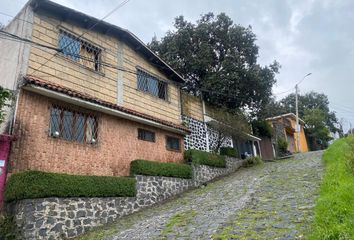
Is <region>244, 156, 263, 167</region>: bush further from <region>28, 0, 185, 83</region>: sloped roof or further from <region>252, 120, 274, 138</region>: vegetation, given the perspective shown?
<region>28, 0, 185, 83</region>: sloped roof

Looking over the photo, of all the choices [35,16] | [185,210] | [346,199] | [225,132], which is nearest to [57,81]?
[35,16]

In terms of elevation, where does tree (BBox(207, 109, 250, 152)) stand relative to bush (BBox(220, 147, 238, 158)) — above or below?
above

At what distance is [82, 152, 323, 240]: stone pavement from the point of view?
21.1ft

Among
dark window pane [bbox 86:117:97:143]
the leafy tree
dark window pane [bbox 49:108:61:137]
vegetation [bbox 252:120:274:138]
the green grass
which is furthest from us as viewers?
the leafy tree

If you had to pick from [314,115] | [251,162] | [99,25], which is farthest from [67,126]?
[314,115]

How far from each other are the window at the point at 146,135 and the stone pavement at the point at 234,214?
2799mm

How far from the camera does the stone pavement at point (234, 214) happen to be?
6438mm

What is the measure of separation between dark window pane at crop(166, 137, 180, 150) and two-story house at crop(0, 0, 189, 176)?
1.8 inches

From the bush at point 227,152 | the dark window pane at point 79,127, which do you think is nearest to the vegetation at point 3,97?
the dark window pane at point 79,127

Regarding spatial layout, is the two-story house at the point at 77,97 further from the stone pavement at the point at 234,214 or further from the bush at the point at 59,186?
the stone pavement at the point at 234,214

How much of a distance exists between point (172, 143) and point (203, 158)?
1.82 meters

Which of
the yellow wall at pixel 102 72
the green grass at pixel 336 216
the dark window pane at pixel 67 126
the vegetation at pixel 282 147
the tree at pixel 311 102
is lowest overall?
the green grass at pixel 336 216

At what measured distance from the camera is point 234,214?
799cm

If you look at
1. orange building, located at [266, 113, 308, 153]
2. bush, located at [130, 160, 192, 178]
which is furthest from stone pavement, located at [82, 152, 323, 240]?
orange building, located at [266, 113, 308, 153]
